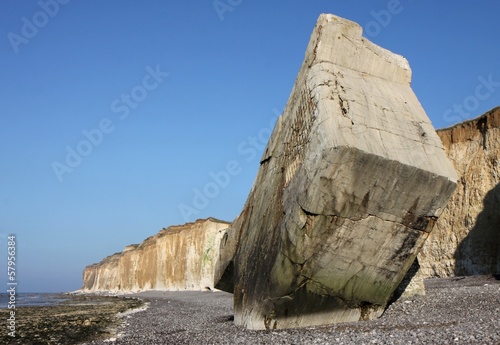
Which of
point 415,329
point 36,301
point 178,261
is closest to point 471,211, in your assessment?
point 415,329

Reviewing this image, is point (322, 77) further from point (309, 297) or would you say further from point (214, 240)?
point (214, 240)

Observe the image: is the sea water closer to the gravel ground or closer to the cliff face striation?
the cliff face striation

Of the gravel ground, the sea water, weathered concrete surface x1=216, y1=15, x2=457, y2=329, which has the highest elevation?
weathered concrete surface x1=216, y1=15, x2=457, y2=329

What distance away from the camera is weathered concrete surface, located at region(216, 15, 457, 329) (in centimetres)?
730

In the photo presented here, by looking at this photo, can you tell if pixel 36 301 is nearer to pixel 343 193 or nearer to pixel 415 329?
pixel 343 193

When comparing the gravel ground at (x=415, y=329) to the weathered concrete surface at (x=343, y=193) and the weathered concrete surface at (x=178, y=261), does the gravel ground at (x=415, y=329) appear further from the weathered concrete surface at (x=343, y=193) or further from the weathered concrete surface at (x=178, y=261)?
the weathered concrete surface at (x=178, y=261)

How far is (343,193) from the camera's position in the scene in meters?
7.34

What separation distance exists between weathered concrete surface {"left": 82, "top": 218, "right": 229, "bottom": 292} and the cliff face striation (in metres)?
18.0

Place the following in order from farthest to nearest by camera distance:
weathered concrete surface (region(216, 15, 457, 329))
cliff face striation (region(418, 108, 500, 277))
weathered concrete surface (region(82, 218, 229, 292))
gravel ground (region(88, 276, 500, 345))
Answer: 1. weathered concrete surface (region(82, 218, 229, 292))
2. cliff face striation (region(418, 108, 500, 277))
3. weathered concrete surface (region(216, 15, 457, 329))
4. gravel ground (region(88, 276, 500, 345))

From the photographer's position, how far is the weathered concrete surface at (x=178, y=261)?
44.6m

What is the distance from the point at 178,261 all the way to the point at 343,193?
149 ft

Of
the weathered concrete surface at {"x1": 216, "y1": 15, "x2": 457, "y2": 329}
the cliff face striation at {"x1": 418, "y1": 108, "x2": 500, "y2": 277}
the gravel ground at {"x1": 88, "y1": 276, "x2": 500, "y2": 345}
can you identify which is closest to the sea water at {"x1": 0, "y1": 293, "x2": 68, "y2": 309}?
the cliff face striation at {"x1": 418, "y1": 108, "x2": 500, "y2": 277}

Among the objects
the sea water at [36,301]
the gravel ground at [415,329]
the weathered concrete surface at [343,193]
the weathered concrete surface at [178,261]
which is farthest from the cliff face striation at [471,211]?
the sea water at [36,301]

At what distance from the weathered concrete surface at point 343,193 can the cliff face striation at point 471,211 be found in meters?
17.1
